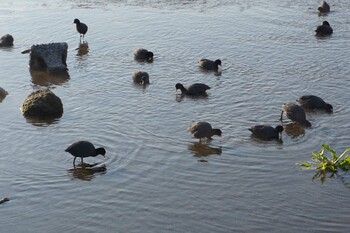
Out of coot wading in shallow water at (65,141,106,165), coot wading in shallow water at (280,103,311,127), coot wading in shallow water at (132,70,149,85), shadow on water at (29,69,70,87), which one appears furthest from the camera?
shadow on water at (29,69,70,87)

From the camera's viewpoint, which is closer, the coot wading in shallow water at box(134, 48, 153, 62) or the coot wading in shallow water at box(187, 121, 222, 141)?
the coot wading in shallow water at box(187, 121, 222, 141)

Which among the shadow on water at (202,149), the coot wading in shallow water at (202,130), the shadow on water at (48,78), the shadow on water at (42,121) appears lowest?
the shadow on water at (48,78)

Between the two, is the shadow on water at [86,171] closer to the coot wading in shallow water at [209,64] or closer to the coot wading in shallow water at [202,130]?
the coot wading in shallow water at [202,130]

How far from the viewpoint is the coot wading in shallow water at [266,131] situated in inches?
596

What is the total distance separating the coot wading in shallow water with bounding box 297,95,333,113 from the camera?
16984mm

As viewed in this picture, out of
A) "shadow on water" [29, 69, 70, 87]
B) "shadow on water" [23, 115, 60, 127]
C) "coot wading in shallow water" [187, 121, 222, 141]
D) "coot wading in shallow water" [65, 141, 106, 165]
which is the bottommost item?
"shadow on water" [29, 69, 70, 87]

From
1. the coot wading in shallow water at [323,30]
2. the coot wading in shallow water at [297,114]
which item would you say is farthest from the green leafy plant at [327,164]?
the coot wading in shallow water at [323,30]

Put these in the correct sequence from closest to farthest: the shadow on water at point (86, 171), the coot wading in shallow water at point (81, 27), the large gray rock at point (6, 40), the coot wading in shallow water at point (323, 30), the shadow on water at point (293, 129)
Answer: the shadow on water at point (86, 171), the shadow on water at point (293, 129), the large gray rock at point (6, 40), the coot wading in shallow water at point (323, 30), the coot wading in shallow water at point (81, 27)

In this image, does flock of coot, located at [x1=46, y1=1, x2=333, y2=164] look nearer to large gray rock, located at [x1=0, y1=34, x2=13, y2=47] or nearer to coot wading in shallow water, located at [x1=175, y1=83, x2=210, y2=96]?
coot wading in shallow water, located at [x1=175, y1=83, x2=210, y2=96]

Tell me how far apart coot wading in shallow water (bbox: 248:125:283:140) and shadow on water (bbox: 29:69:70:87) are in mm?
7382

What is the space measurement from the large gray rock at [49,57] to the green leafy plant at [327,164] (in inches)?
404

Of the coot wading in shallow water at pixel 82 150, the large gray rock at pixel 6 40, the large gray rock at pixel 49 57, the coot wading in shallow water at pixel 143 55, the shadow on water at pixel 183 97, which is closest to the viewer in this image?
the coot wading in shallow water at pixel 82 150

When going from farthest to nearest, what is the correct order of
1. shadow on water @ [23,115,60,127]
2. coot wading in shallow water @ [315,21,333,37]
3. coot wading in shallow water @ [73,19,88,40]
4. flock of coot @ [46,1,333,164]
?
coot wading in shallow water @ [73,19,88,40] → coot wading in shallow water @ [315,21,333,37] → shadow on water @ [23,115,60,127] → flock of coot @ [46,1,333,164]

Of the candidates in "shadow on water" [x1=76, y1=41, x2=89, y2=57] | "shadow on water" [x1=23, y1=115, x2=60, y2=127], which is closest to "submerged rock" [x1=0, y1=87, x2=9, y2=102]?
"shadow on water" [x1=23, y1=115, x2=60, y2=127]
